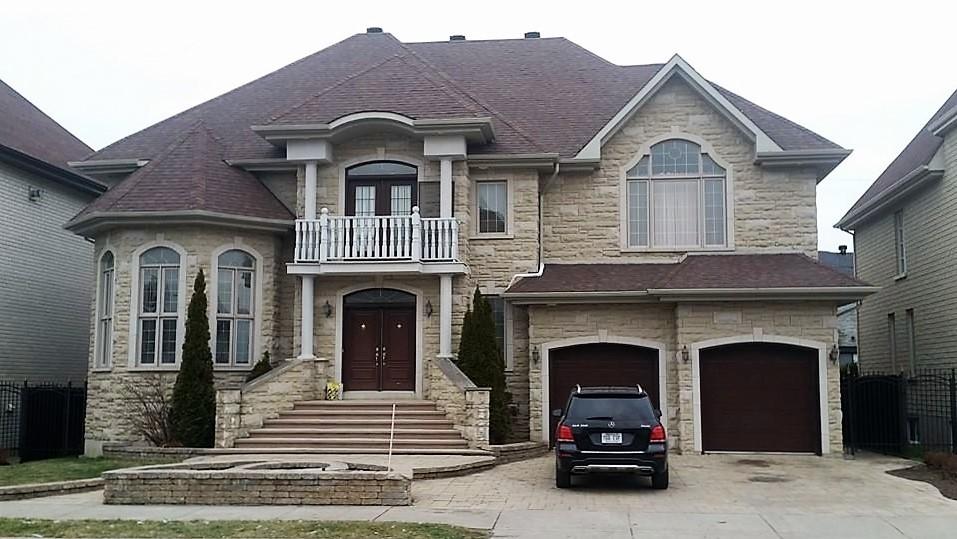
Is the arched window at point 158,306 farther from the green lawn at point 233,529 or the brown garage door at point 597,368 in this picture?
the green lawn at point 233,529

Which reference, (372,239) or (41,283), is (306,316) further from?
(41,283)

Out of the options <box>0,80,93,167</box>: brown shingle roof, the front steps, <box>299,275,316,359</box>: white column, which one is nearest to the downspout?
the front steps

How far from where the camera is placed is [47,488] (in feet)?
45.5

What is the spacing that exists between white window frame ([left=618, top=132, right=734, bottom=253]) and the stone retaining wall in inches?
402

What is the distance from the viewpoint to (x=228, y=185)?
2061 cm

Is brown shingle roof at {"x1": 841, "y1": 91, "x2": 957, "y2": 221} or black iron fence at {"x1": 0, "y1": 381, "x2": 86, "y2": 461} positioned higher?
brown shingle roof at {"x1": 841, "y1": 91, "x2": 957, "y2": 221}

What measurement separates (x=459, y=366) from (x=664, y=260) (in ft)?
17.6

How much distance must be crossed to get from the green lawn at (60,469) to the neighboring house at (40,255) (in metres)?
5.83

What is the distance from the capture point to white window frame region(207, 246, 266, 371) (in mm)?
19766

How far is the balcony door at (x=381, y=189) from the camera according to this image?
21.0 m

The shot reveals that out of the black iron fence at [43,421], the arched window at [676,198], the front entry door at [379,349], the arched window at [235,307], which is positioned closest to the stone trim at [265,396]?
the front entry door at [379,349]

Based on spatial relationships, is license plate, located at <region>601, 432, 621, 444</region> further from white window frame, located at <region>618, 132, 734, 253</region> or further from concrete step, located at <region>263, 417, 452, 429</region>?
white window frame, located at <region>618, 132, 734, 253</region>

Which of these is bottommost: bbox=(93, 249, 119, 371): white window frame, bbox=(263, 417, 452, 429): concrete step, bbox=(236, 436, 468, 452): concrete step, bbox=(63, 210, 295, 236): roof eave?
bbox=(236, 436, 468, 452): concrete step

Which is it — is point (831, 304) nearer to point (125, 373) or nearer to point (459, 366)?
point (459, 366)
